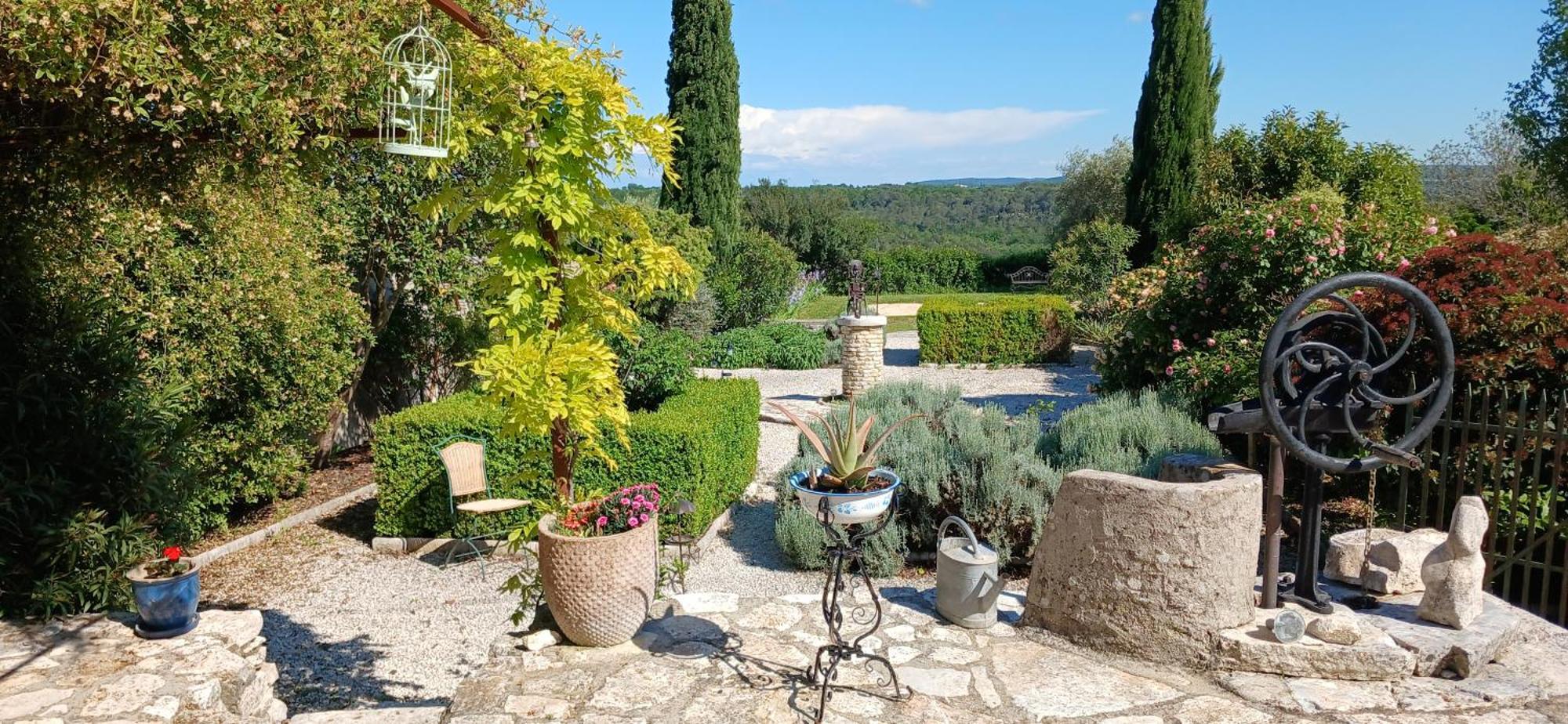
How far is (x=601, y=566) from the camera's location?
364 cm

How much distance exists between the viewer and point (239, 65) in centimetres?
319

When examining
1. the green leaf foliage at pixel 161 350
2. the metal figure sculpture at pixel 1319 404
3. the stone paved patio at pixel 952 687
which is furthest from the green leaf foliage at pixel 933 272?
the stone paved patio at pixel 952 687

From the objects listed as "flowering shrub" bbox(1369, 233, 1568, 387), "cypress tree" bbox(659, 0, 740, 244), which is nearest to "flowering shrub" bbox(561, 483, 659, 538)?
"flowering shrub" bbox(1369, 233, 1568, 387)

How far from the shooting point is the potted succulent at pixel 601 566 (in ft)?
11.9

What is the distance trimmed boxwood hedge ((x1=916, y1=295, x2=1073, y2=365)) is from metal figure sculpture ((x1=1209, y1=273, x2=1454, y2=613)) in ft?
41.5

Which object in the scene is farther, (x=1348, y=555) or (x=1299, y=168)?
(x=1299, y=168)

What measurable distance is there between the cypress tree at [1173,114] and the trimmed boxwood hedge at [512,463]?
14.5 meters

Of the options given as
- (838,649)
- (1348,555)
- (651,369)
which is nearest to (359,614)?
(651,369)

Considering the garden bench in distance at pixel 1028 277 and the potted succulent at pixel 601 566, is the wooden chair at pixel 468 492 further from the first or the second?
the garden bench in distance at pixel 1028 277

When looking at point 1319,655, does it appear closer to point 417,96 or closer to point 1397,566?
Answer: point 1397,566

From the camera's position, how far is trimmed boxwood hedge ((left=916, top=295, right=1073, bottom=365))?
16.6 m

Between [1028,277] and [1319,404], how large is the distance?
26722 millimetres

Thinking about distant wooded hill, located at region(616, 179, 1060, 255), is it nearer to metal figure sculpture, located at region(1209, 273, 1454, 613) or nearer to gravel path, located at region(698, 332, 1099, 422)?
gravel path, located at region(698, 332, 1099, 422)

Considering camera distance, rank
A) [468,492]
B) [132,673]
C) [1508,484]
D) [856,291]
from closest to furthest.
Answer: [132,673] < [1508,484] < [468,492] < [856,291]
